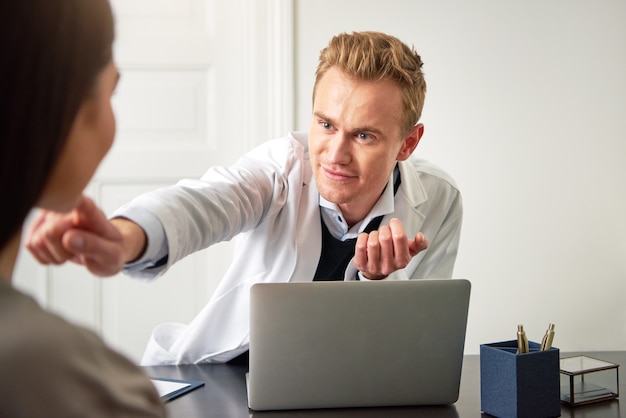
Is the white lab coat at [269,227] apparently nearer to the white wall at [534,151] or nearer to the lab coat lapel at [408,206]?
the lab coat lapel at [408,206]

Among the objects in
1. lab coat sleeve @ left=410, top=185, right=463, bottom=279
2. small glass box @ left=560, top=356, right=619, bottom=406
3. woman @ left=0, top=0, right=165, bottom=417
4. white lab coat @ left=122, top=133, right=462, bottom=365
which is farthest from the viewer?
lab coat sleeve @ left=410, top=185, right=463, bottom=279

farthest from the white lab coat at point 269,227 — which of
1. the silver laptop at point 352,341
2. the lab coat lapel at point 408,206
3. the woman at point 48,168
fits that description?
the woman at point 48,168

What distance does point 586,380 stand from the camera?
1.41 metres

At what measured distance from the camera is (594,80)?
316cm

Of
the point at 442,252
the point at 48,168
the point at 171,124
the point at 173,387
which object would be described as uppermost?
the point at 48,168

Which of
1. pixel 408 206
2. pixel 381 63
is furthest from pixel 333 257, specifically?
pixel 381 63

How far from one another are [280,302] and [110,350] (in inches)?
25.4

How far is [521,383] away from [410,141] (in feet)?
2.88

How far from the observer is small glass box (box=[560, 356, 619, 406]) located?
1.35 meters

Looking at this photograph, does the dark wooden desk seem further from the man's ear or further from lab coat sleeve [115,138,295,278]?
the man's ear

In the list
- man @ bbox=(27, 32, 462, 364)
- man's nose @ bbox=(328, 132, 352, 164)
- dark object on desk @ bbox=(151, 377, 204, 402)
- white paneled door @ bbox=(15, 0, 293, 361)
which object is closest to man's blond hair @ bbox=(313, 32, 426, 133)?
man @ bbox=(27, 32, 462, 364)

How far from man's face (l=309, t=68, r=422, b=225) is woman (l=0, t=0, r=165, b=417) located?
1.17 m

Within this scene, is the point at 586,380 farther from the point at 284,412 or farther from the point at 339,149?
the point at 339,149

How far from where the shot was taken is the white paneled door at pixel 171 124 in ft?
9.95
